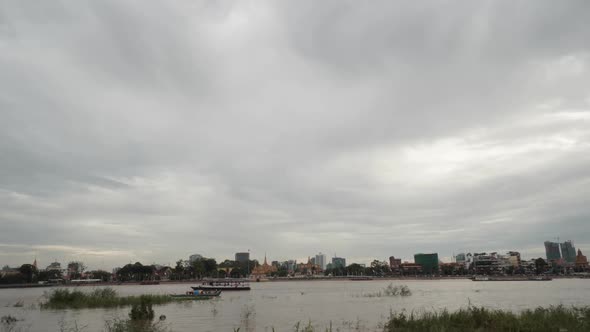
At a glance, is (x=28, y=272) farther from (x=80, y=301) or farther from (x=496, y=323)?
(x=496, y=323)

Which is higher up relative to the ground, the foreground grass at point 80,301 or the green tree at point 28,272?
the green tree at point 28,272

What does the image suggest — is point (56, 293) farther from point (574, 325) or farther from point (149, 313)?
point (574, 325)

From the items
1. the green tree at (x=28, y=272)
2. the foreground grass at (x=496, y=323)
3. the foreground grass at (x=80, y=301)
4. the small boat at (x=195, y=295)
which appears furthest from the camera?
the green tree at (x=28, y=272)

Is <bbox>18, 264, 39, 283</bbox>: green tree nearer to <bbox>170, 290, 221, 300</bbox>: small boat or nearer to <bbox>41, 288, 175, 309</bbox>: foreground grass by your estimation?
<bbox>170, 290, 221, 300</bbox>: small boat

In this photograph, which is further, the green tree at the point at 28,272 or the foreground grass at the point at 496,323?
the green tree at the point at 28,272

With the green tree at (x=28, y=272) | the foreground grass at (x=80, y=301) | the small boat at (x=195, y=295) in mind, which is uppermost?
the green tree at (x=28, y=272)

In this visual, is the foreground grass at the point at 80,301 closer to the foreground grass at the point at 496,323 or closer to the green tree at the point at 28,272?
the foreground grass at the point at 496,323

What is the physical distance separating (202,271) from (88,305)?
A: 150 m

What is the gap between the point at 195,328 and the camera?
34062 millimetres

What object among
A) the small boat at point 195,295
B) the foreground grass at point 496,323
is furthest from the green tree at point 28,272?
the foreground grass at point 496,323

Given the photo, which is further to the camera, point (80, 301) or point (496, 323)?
point (80, 301)

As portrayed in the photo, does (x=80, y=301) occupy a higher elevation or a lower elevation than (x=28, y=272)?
lower

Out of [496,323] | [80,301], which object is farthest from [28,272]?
[496,323]

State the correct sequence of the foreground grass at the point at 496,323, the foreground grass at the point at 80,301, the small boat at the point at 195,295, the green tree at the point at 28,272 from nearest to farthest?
the foreground grass at the point at 496,323 → the foreground grass at the point at 80,301 → the small boat at the point at 195,295 → the green tree at the point at 28,272
